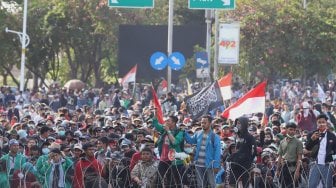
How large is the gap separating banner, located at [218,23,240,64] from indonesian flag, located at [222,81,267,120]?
43.2 ft

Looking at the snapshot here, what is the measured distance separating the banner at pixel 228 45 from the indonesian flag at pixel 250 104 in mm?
13156

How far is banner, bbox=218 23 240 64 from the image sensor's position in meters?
38.1

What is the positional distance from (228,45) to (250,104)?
1351cm

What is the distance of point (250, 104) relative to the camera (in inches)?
976

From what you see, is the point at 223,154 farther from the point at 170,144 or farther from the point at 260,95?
the point at 260,95

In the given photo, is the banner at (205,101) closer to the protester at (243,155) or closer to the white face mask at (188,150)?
the white face mask at (188,150)

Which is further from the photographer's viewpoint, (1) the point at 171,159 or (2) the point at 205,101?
(2) the point at 205,101

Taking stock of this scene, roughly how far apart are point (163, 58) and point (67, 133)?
476 inches

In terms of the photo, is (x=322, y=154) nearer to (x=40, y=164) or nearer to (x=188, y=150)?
(x=188, y=150)

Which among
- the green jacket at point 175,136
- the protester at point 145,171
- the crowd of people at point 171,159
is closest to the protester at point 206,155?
the crowd of people at point 171,159

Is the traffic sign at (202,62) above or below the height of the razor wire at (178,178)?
above

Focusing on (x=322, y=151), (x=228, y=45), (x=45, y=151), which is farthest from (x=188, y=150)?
(x=228, y=45)

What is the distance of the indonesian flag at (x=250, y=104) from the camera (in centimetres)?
2473

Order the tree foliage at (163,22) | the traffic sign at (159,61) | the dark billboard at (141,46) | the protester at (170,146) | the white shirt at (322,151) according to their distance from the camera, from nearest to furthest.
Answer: the protester at (170,146) → the white shirt at (322,151) → the traffic sign at (159,61) → the dark billboard at (141,46) → the tree foliage at (163,22)
